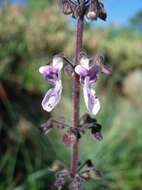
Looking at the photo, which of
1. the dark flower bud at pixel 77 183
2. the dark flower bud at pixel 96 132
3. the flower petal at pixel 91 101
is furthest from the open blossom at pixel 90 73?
the dark flower bud at pixel 77 183

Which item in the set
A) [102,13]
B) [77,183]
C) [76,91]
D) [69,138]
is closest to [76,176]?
[77,183]

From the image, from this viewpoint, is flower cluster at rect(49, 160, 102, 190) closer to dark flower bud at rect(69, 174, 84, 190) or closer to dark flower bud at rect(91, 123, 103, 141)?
dark flower bud at rect(69, 174, 84, 190)

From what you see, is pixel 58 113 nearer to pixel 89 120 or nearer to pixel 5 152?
pixel 5 152

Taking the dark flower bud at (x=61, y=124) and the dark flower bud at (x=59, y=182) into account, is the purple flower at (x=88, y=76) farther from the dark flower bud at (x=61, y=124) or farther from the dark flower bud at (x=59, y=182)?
the dark flower bud at (x=59, y=182)

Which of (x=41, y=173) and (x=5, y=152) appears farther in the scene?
(x=5, y=152)

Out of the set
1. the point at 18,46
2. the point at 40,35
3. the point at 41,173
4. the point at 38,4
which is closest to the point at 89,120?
the point at 41,173

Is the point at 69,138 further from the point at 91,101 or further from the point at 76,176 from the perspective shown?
the point at 91,101
